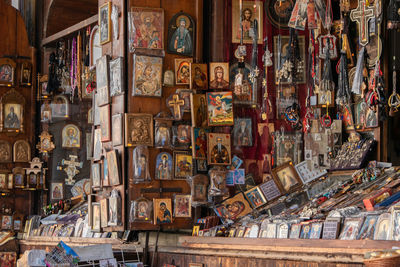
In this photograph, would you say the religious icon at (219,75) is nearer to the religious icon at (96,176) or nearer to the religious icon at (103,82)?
the religious icon at (103,82)

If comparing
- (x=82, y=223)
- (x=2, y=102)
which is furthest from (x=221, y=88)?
(x=2, y=102)

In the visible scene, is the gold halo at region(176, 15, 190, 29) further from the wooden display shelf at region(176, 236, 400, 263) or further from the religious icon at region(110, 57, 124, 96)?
the wooden display shelf at region(176, 236, 400, 263)

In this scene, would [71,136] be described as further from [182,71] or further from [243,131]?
[243,131]

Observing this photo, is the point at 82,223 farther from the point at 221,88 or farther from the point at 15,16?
the point at 15,16

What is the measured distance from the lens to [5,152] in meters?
11.5

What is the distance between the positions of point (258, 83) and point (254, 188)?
3.72 ft

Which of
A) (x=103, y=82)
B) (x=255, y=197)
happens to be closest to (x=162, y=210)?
(x=255, y=197)

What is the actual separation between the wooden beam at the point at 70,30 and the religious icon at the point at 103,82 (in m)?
1.89

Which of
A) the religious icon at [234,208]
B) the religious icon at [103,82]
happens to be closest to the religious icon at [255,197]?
the religious icon at [234,208]

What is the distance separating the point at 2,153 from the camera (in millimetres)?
11438

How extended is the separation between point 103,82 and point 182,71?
909 mm

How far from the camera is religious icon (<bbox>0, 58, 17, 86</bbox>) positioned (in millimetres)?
11469

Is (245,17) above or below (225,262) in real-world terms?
above

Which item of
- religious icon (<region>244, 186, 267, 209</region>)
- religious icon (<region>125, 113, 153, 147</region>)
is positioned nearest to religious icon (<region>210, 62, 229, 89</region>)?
religious icon (<region>125, 113, 153, 147</region>)
